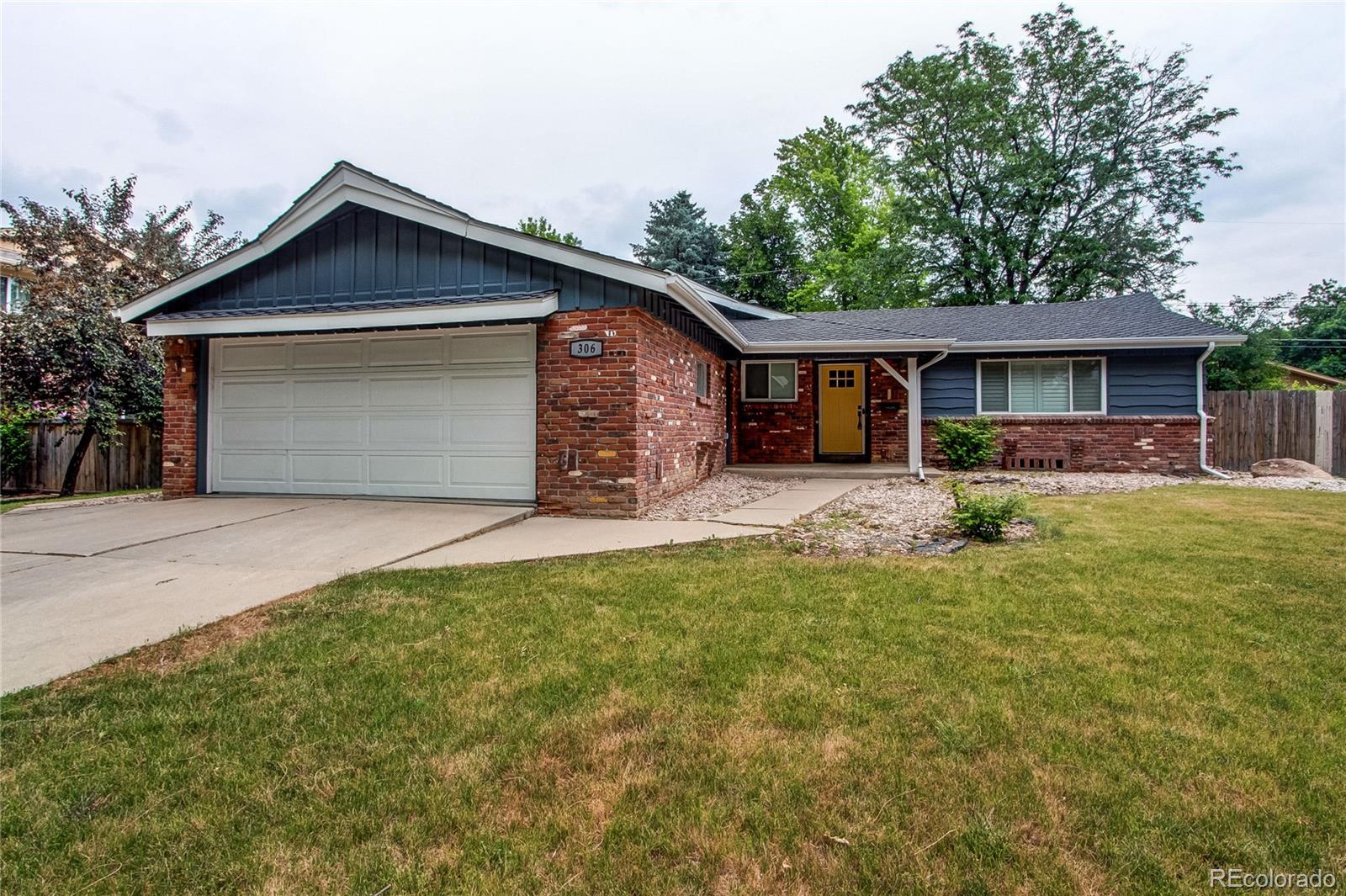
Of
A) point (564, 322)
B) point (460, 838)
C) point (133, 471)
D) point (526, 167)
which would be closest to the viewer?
point (460, 838)

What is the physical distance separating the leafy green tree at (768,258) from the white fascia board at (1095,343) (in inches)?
600

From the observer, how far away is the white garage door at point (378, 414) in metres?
7.21

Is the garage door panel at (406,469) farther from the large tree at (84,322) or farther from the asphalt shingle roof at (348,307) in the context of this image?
the large tree at (84,322)

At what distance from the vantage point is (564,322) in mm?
6895

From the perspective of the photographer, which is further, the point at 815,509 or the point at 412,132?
the point at 412,132

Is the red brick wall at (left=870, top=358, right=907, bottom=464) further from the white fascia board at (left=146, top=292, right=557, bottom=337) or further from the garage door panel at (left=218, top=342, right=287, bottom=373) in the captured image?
the garage door panel at (left=218, top=342, right=287, bottom=373)

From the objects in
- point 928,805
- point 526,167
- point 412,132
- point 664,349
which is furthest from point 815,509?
point 526,167

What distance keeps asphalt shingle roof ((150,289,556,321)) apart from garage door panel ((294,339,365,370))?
0.48m

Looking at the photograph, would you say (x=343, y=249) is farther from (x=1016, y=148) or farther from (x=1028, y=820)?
(x=1016, y=148)

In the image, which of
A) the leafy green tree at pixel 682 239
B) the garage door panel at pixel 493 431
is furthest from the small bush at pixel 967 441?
the leafy green tree at pixel 682 239

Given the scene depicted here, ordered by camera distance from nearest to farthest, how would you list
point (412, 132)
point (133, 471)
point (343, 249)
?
point (343, 249) → point (133, 471) → point (412, 132)

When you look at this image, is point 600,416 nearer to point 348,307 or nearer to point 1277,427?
point 348,307

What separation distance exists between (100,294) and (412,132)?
22.7ft

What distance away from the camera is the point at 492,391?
723 cm
